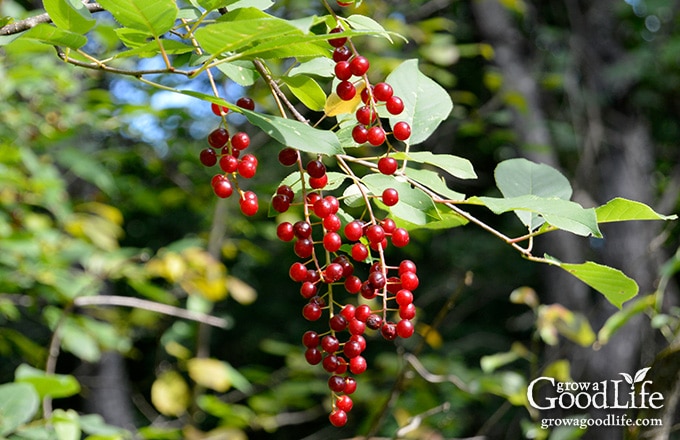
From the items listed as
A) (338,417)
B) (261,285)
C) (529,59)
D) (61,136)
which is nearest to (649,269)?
(529,59)

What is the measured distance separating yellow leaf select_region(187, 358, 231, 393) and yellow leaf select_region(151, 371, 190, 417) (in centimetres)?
22

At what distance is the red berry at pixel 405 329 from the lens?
542mm

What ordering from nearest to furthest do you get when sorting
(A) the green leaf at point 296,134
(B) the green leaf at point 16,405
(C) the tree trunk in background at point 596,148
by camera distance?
(A) the green leaf at point 296,134 < (B) the green leaf at point 16,405 < (C) the tree trunk in background at point 596,148

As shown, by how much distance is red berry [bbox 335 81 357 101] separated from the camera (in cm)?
53

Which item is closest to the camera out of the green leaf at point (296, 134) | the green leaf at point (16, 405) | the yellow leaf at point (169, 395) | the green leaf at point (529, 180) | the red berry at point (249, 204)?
the green leaf at point (296, 134)

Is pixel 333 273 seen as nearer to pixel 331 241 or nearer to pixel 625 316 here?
pixel 331 241

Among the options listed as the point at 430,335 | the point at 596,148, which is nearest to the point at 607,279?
the point at 430,335

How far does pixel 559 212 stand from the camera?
0.50 m

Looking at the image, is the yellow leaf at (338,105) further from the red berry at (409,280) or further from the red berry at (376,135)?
the red berry at (409,280)

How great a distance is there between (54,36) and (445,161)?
1.06ft

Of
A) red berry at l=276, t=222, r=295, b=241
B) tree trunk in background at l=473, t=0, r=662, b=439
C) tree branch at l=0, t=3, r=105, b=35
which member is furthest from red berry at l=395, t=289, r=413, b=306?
tree trunk in background at l=473, t=0, r=662, b=439

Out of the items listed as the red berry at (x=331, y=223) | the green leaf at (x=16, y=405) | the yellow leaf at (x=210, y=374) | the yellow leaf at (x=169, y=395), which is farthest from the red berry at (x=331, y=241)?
the yellow leaf at (x=169, y=395)

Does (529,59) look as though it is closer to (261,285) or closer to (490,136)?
(490,136)

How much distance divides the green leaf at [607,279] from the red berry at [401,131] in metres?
0.17
